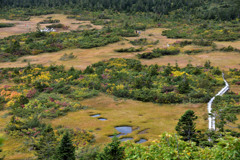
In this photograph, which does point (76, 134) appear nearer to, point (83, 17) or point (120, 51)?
point (120, 51)

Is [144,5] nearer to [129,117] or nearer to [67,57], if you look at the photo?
[67,57]

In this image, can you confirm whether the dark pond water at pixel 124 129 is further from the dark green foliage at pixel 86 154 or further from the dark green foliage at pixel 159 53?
the dark green foliage at pixel 159 53

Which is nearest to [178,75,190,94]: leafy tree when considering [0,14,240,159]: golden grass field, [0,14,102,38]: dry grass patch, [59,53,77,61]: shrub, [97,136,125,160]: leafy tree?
[0,14,240,159]: golden grass field

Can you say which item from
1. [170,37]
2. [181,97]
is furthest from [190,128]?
[170,37]

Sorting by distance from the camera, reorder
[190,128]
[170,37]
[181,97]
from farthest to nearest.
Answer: [170,37], [181,97], [190,128]

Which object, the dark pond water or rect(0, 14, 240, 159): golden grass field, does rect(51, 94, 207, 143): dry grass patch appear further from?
the dark pond water

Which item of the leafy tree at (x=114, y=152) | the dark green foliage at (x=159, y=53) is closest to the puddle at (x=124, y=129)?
the leafy tree at (x=114, y=152)
